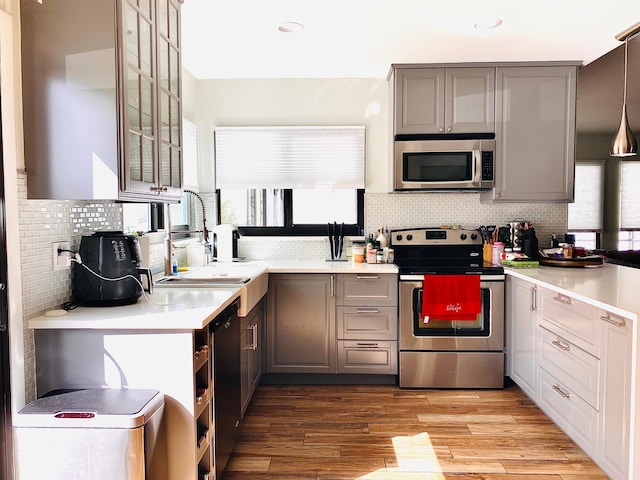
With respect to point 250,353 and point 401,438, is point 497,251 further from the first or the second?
point 250,353

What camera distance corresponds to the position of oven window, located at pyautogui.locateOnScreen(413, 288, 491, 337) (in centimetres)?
349

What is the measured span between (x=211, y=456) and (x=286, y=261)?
2064mm

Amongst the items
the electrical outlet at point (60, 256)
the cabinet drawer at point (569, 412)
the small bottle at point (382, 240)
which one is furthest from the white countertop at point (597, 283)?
the electrical outlet at point (60, 256)

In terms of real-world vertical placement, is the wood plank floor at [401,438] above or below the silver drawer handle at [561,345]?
below

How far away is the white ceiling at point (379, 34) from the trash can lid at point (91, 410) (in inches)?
81.0

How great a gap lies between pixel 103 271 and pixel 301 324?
5.83 ft

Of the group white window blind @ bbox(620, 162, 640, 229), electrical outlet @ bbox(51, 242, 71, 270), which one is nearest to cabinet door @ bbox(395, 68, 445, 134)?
electrical outlet @ bbox(51, 242, 71, 270)

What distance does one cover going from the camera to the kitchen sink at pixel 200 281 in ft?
8.93

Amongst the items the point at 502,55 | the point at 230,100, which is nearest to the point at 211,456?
the point at 230,100

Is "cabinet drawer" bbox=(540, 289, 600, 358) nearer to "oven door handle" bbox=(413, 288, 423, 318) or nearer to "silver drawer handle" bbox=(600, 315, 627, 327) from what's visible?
"silver drawer handle" bbox=(600, 315, 627, 327)

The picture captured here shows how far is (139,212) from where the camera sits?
2984 millimetres

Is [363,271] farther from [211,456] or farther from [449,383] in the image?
[211,456]

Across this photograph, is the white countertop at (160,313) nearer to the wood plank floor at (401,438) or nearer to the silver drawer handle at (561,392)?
the wood plank floor at (401,438)

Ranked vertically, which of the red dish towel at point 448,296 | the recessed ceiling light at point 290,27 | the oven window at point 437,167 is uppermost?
the recessed ceiling light at point 290,27
